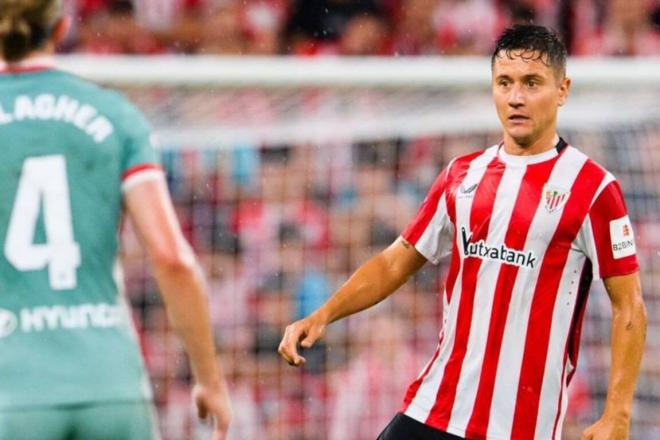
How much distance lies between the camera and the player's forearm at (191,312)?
3432mm

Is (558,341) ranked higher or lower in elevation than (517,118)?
lower

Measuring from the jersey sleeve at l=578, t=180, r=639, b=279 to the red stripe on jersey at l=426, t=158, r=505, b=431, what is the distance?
0.88 feet

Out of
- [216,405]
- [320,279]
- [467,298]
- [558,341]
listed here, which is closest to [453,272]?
[467,298]

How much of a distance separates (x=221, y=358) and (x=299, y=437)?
0.58 m

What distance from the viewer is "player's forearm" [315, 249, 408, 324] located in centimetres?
449

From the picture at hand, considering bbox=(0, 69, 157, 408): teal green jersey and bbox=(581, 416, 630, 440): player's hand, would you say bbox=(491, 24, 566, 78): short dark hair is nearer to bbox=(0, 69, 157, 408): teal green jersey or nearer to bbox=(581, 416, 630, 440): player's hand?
bbox=(581, 416, 630, 440): player's hand

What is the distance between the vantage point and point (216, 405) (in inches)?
138

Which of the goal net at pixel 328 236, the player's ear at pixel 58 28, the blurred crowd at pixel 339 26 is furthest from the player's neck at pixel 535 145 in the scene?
the blurred crowd at pixel 339 26

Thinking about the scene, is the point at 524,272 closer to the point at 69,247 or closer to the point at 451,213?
the point at 451,213

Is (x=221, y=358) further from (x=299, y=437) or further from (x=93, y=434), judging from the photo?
(x=93, y=434)

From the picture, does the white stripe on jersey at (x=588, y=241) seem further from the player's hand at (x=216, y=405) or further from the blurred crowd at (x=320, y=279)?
the blurred crowd at (x=320, y=279)

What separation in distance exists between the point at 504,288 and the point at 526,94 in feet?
1.67


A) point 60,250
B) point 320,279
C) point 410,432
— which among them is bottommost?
point 320,279

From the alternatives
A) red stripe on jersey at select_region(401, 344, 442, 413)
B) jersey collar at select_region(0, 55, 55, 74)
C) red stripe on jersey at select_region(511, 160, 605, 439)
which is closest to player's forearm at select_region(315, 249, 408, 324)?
red stripe on jersey at select_region(401, 344, 442, 413)
